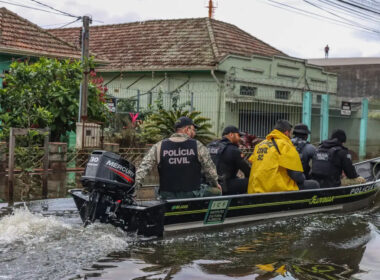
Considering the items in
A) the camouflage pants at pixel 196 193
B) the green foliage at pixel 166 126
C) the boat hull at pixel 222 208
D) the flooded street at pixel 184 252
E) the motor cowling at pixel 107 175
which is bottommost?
the flooded street at pixel 184 252

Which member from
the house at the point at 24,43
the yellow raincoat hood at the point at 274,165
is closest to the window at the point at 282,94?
the house at the point at 24,43

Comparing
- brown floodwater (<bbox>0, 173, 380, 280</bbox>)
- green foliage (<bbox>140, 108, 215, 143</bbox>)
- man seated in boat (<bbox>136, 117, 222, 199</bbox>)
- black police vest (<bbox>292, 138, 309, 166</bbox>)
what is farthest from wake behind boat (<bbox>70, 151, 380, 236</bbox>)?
green foliage (<bbox>140, 108, 215, 143</bbox>)

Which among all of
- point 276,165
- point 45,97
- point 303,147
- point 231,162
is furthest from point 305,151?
point 45,97

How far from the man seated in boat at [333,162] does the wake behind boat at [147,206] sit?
5.34 feet

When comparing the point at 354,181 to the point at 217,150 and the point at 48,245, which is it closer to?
the point at 217,150

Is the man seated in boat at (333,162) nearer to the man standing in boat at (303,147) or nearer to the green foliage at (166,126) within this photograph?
the man standing in boat at (303,147)

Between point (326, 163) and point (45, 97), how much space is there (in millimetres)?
8021

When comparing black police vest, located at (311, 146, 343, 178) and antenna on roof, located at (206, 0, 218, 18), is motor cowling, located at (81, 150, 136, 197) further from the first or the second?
antenna on roof, located at (206, 0, 218, 18)

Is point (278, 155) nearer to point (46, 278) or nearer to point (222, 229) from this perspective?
point (222, 229)

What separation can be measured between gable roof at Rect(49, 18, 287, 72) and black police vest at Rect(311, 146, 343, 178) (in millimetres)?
11506

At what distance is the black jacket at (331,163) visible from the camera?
410 inches

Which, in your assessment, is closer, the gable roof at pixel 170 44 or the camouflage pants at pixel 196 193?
the camouflage pants at pixel 196 193

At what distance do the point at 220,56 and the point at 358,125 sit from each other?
6.73 m

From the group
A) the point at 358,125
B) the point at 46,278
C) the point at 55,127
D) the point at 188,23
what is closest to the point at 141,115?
the point at 55,127
